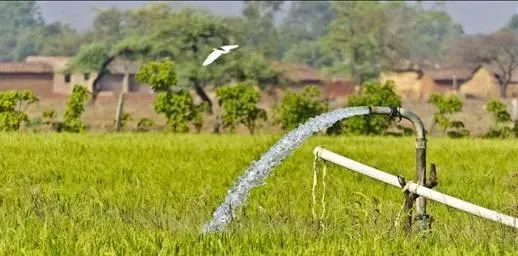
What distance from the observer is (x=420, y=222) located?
503 centimetres

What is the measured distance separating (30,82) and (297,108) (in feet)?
80.6

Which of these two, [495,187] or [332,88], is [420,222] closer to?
[495,187]

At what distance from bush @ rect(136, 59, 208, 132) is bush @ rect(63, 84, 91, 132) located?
836 millimetres

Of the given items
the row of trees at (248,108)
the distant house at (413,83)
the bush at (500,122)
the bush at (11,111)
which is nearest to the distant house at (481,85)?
the distant house at (413,83)

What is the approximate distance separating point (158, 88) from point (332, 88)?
80.3ft

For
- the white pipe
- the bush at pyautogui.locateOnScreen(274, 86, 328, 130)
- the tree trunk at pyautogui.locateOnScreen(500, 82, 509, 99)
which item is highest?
the white pipe

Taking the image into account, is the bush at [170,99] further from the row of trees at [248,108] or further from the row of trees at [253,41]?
the row of trees at [253,41]

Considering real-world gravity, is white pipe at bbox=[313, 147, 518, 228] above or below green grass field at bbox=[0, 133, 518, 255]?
above

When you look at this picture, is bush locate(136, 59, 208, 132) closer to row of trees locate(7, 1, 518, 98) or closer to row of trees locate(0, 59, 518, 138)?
row of trees locate(0, 59, 518, 138)

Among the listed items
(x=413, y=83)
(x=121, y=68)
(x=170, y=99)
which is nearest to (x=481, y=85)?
(x=413, y=83)

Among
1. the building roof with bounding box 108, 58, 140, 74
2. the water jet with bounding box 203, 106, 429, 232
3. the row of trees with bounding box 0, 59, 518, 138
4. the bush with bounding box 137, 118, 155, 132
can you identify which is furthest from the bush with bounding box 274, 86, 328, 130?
the building roof with bounding box 108, 58, 140, 74

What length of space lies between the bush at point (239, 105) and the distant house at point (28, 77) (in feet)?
73.0

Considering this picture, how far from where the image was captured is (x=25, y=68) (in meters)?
38.8

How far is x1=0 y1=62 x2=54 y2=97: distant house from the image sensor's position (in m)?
37.9
